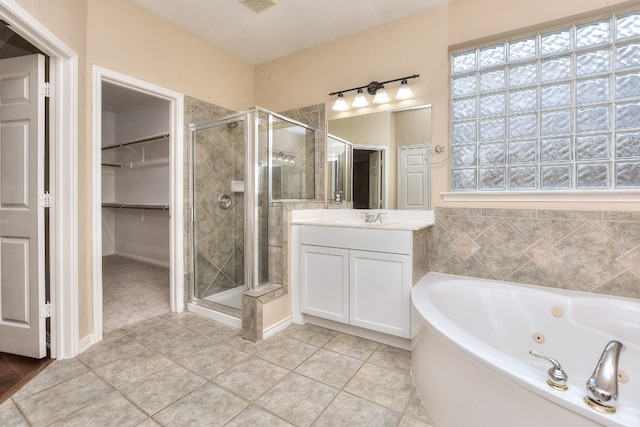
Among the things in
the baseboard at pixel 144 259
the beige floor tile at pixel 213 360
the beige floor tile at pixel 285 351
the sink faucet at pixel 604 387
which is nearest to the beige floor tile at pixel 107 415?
the beige floor tile at pixel 213 360

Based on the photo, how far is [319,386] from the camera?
5.22 ft

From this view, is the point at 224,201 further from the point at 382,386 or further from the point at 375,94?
the point at 382,386

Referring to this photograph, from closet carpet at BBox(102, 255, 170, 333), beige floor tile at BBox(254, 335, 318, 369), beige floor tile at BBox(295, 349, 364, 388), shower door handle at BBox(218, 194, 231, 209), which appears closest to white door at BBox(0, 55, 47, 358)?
closet carpet at BBox(102, 255, 170, 333)

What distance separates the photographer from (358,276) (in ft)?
6.94

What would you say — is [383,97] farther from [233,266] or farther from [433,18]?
[233,266]

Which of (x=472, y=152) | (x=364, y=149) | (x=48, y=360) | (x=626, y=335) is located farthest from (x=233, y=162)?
(x=626, y=335)

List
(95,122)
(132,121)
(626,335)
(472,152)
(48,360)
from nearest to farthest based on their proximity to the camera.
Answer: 1. (626,335)
2. (48,360)
3. (95,122)
4. (472,152)
5. (132,121)

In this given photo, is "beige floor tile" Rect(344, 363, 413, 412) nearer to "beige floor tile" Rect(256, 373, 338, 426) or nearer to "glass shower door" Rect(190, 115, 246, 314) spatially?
"beige floor tile" Rect(256, 373, 338, 426)

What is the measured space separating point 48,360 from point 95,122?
1588mm

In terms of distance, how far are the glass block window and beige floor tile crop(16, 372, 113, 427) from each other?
8.81 feet

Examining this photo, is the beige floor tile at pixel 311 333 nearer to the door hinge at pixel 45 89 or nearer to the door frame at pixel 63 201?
the door frame at pixel 63 201

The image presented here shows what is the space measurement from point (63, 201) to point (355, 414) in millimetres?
2099

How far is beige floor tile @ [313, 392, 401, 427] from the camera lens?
1326 mm

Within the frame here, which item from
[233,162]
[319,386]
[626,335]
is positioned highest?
[233,162]
